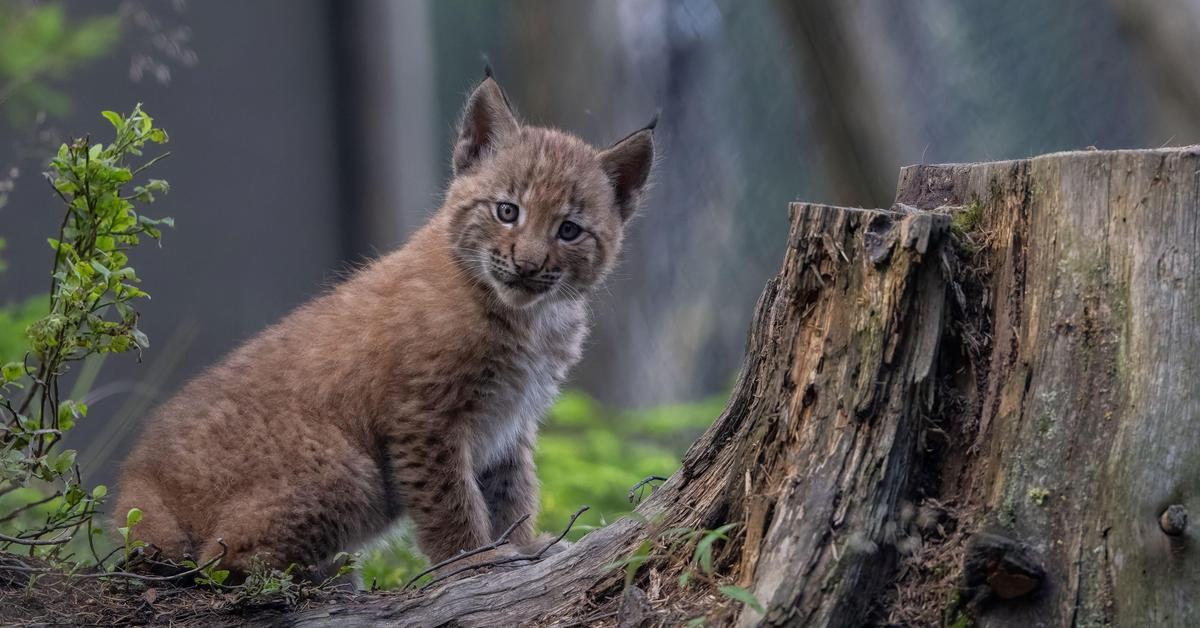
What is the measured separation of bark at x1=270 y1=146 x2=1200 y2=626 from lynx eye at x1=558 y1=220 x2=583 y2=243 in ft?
5.71

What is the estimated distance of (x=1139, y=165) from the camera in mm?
2725

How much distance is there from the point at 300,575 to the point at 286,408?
634mm

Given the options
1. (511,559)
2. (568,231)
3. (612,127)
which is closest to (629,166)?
(568,231)

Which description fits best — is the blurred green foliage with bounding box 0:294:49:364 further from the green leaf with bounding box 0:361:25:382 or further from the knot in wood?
the knot in wood

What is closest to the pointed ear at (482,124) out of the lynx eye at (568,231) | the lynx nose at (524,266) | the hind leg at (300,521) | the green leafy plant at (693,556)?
the lynx eye at (568,231)

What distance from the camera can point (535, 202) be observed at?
4609 millimetres

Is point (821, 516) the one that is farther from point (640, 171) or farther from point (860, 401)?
point (640, 171)

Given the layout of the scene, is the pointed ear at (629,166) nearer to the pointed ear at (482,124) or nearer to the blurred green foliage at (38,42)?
the pointed ear at (482,124)

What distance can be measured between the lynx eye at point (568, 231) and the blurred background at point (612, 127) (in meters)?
1.80

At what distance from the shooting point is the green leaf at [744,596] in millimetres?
2557

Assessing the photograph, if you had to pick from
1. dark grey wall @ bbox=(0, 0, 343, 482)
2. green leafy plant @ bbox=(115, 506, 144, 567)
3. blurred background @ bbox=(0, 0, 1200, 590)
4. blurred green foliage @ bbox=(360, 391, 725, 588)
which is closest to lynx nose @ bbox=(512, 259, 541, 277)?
blurred green foliage @ bbox=(360, 391, 725, 588)

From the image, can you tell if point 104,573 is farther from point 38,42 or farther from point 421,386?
point 38,42

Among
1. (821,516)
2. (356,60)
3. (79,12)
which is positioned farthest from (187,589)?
(356,60)

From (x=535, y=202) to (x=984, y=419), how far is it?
2.28m
